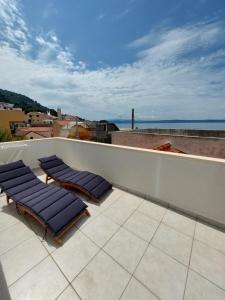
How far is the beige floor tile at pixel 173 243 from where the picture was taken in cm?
196

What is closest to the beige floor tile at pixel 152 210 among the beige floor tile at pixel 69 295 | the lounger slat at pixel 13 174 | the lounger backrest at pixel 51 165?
the beige floor tile at pixel 69 295

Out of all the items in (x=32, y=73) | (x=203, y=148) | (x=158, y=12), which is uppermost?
(x=158, y=12)

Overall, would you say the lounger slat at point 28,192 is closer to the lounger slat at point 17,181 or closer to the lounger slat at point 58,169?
the lounger slat at point 17,181

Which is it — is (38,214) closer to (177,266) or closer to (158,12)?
(177,266)

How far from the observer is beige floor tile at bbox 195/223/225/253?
2141 mm

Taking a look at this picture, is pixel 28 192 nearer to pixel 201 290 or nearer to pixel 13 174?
pixel 13 174

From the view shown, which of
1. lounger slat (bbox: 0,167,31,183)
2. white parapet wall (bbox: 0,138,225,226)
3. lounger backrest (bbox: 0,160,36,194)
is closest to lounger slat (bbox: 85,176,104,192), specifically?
white parapet wall (bbox: 0,138,225,226)

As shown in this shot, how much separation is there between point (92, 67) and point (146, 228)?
10353 millimetres

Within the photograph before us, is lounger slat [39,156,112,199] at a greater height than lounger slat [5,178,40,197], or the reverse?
lounger slat [5,178,40,197]

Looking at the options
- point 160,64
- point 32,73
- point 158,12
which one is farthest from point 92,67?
point 158,12

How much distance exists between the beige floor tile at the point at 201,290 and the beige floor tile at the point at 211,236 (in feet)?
2.04

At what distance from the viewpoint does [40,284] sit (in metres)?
1.59

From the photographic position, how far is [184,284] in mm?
1625

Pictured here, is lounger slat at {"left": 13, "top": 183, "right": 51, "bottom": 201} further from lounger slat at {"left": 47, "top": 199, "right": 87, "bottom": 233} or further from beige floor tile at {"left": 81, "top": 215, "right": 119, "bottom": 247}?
beige floor tile at {"left": 81, "top": 215, "right": 119, "bottom": 247}
